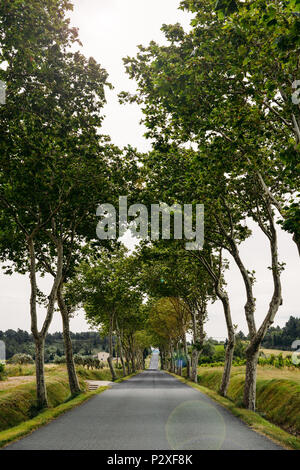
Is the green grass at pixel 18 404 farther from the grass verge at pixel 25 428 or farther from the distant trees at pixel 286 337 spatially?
the distant trees at pixel 286 337

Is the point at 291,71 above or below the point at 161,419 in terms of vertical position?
above

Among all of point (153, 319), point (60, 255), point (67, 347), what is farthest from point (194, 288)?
point (153, 319)

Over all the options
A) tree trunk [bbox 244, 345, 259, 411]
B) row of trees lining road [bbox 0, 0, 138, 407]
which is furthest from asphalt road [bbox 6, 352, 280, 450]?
row of trees lining road [bbox 0, 0, 138, 407]

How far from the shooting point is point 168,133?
1520cm

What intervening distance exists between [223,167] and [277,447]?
31.1ft

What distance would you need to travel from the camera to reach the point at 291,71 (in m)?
11.5

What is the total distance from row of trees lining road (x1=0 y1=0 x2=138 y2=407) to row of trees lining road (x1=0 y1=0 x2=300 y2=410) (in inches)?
2.0

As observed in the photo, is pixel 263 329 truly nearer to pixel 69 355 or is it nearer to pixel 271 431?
pixel 271 431

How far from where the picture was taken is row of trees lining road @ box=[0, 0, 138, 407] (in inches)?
494

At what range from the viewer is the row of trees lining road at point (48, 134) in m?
12.5

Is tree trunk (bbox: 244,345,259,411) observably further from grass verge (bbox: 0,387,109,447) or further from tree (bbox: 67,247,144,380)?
tree (bbox: 67,247,144,380)

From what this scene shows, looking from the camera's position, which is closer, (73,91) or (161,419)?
(161,419)
